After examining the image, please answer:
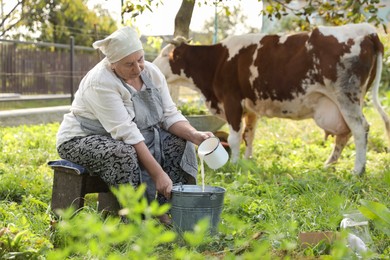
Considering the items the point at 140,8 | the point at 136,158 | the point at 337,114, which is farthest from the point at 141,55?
the point at 337,114

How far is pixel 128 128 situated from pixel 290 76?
2.96 meters

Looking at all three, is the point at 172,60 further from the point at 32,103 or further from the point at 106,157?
the point at 32,103

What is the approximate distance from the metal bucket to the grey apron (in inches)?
21.6

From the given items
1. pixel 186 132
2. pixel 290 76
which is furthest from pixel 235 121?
pixel 186 132

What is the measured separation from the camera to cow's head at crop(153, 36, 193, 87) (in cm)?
739

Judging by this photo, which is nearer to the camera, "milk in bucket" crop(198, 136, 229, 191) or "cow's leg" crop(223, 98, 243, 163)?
"milk in bucket" crop(198, 136, 229, 191)

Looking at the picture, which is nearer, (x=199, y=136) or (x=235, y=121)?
(x=199, y=136)

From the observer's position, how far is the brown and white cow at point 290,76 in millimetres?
5902

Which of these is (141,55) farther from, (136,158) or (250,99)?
(250,99)

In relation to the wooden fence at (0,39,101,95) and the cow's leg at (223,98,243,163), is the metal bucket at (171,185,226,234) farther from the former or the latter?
the wooden fence at (0,39,101,95)

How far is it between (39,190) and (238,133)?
2827 millimetres

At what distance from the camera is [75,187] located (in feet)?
12.7

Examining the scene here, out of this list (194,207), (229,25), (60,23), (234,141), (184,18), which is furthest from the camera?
(229,25)

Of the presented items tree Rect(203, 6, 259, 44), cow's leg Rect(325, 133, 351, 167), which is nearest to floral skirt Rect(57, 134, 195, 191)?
cow's leg Rect(325, 133, 351, 167)
